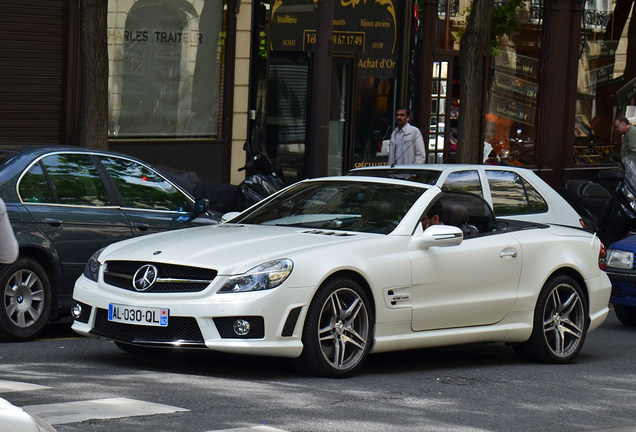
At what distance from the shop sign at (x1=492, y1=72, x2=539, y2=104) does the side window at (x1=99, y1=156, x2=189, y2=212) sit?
1294 cm

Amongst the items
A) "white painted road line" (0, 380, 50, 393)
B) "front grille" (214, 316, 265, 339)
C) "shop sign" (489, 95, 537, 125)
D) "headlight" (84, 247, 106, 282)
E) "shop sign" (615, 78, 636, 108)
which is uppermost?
"shop sign" (615, 78, 636, 108)

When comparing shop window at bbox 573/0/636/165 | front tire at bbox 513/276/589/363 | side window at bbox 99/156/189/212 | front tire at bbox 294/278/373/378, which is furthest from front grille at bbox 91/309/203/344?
shop window at bbox 573/0/636/165

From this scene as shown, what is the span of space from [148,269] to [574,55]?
17160mm

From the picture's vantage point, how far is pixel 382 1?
1956 centimetres

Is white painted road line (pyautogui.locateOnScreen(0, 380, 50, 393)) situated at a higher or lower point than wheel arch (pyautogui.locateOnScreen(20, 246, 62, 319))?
lower

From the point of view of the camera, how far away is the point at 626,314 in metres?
11.2

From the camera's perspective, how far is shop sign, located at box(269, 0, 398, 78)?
1825cm

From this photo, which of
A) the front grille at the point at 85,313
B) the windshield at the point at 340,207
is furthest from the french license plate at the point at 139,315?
the windshield at the point at 340,207

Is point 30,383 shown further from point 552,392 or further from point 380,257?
point 552,392

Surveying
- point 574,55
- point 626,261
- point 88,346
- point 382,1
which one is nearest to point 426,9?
point 382,1

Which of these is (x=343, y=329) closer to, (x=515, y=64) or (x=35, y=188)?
(x=35, y=188)

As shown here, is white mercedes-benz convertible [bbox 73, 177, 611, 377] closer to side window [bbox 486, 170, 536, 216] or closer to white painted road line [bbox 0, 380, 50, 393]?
white painted road line [bbox 0, 380, 50, 393]

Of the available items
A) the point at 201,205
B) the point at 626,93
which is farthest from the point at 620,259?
the point at 626,93

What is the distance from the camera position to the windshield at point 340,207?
7.85 m
